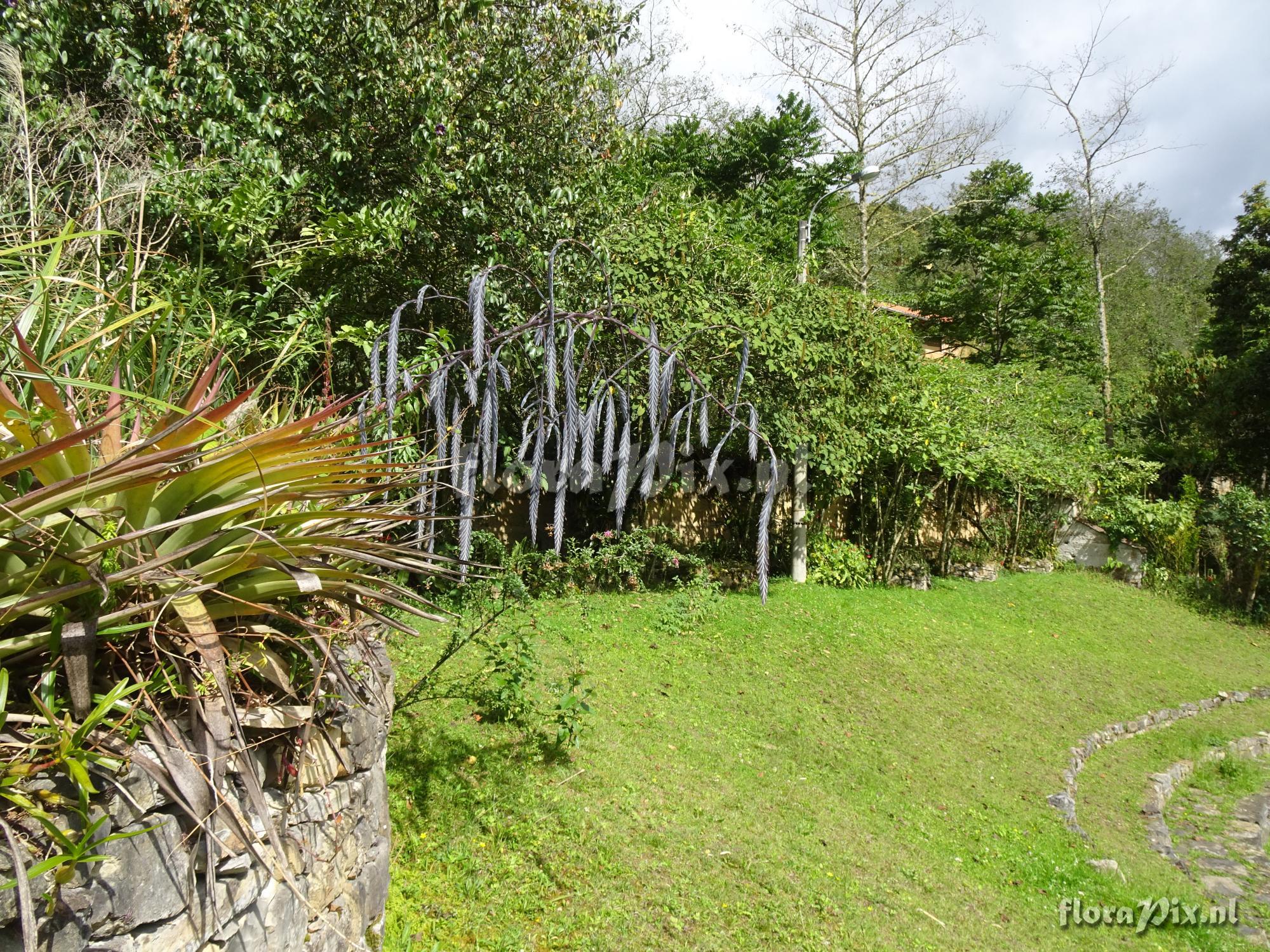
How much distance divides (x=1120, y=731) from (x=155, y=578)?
7906 millimetres

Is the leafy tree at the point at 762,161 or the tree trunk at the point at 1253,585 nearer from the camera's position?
the tree trunk at the point at 1253,585

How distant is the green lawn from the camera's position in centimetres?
345

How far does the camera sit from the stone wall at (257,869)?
4.96 ft

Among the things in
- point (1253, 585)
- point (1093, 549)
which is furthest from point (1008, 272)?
point (1253, 585)

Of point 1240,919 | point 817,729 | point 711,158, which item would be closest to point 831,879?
point 817,729

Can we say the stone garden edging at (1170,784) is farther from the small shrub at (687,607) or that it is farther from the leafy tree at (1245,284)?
the leafy tree at (1245,284)

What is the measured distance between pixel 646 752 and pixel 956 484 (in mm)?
7627

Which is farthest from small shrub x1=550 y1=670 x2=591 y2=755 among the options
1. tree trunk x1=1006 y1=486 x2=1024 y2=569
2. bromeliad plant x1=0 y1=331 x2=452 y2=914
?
tree trunk x1=1006 y1=486 x2=1024 y2=569

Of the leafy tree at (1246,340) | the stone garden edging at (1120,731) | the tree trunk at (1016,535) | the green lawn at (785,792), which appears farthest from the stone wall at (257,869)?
the leafy tree at (1246,340)

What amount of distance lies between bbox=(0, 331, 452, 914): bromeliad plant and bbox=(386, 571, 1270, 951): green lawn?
160 centimetres

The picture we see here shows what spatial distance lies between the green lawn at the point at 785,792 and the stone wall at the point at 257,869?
25.1 inches

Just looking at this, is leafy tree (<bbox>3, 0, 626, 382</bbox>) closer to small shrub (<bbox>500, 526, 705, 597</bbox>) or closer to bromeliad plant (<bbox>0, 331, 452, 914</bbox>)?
small shrub (<bbox>500, 526, 705, 597</bbox>)

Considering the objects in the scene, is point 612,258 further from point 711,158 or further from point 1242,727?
point 711,158

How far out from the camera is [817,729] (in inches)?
222
